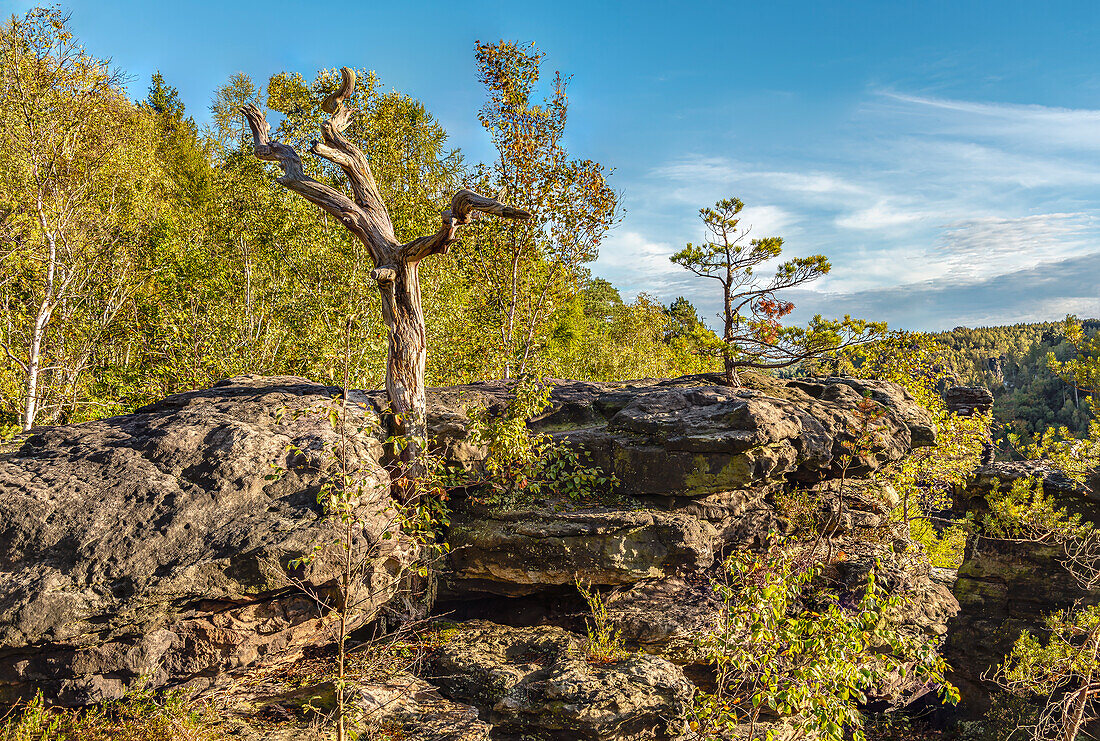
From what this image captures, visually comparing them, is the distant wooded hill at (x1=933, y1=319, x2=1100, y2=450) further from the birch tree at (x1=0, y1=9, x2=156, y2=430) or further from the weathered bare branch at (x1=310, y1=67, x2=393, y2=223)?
the birch tree at (x1=0, y1=9, x2=156, y2=430)

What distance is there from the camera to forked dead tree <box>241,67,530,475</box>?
34.1 ft

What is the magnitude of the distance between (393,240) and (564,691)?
8312 millimetres

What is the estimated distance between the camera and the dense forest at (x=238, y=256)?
54.5 feet

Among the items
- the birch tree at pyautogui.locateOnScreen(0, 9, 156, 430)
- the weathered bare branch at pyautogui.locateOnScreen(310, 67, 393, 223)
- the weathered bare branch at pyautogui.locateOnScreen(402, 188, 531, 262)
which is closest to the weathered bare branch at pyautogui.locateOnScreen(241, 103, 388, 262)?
the weathered bare branch at pyautogui.locateOnScreen(310, 67, 393, 223)

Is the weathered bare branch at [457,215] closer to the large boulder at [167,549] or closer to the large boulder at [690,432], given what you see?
the large boulder at [690,432]

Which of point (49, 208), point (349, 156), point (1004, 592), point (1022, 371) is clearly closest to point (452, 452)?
point (349, 156)

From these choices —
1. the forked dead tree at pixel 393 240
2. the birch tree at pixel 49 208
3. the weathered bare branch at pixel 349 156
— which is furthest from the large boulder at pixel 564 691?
the birch tree at pixel 49 208

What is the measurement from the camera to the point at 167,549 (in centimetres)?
785

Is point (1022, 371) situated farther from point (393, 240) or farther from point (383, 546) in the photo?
point (383, 546)

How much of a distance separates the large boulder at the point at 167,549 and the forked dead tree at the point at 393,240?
1.12 metres

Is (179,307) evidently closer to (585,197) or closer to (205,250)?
(205,250)

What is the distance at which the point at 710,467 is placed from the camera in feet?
35.0

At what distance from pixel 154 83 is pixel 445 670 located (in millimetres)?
58639

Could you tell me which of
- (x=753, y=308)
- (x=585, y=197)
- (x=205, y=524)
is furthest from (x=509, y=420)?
(x=585, y=197)
